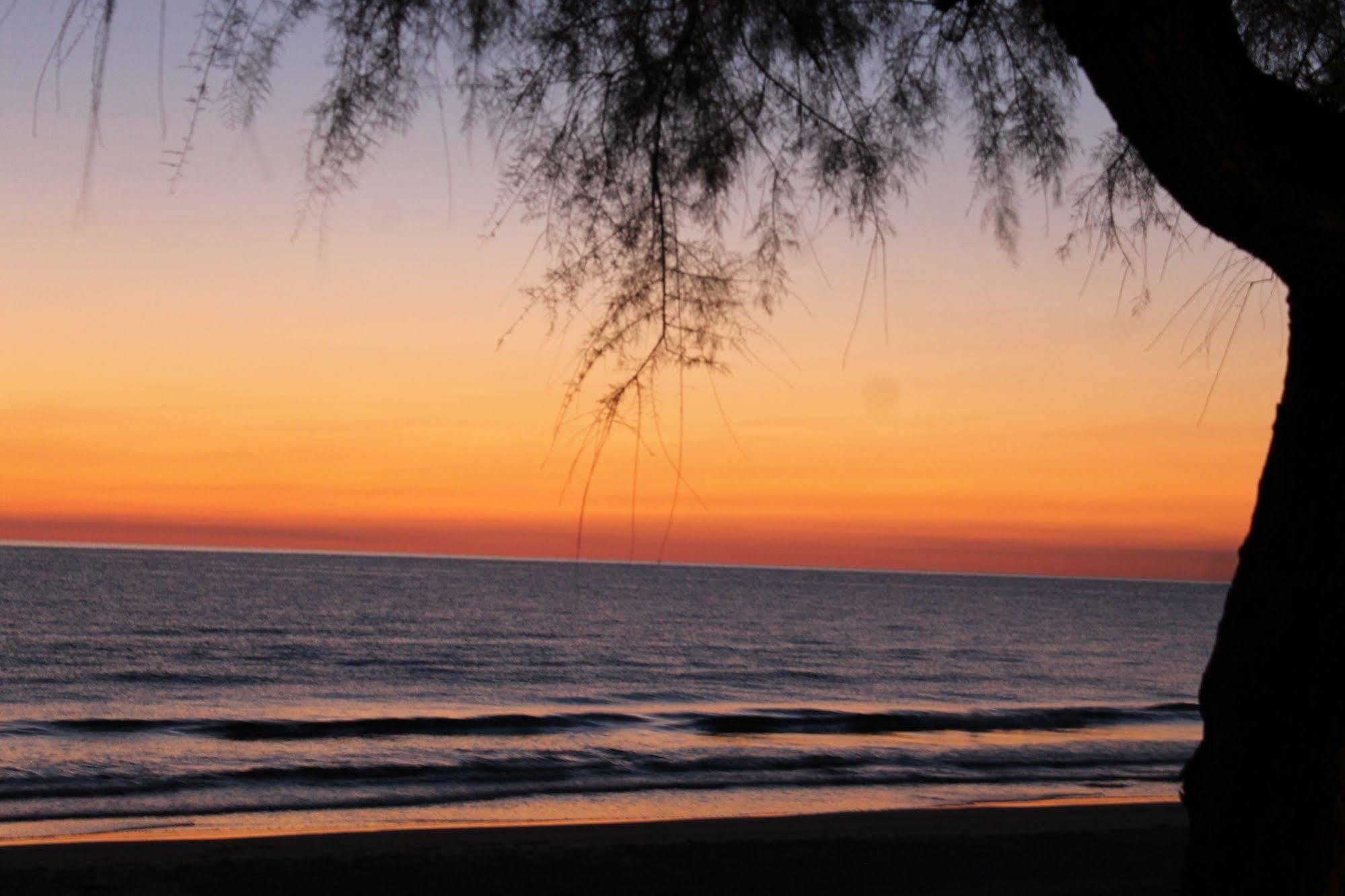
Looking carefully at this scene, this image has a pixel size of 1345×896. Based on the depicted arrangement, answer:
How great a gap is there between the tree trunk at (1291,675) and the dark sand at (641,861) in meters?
6.02

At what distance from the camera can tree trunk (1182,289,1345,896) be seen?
2.47 metres

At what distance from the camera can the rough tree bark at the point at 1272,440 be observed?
2.35m

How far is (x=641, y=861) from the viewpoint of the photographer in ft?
29.3

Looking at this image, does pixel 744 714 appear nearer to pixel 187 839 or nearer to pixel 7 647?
pixel 187 839

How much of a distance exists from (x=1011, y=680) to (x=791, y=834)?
23873mm

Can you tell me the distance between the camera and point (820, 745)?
18109 mm

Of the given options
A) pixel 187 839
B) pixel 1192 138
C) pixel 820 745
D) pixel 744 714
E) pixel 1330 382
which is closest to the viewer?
pixel 1192 138

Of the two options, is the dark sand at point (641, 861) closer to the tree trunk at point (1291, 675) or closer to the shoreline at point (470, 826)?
Answer: the shoreline at point (470, 826)

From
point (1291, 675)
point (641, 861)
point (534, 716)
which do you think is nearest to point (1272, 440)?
point (1291, 675)

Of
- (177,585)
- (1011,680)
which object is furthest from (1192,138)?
(177,585)

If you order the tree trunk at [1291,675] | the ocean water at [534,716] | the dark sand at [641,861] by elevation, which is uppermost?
the tree trunk at [1291,675]

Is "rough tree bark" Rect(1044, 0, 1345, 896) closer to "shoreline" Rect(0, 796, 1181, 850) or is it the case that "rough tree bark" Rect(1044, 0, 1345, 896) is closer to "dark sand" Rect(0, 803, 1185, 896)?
"dark sand" Rect(0, 803, 1185, 896)

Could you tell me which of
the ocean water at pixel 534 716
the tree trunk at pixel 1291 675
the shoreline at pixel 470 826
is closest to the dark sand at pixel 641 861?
the shoreline at pixel 470 826

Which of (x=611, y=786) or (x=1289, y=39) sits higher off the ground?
(x=1289, y=39)
